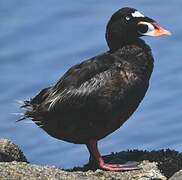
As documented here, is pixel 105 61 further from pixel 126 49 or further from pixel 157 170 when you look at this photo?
pixel 157 170

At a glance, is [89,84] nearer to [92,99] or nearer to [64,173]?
[92,99]

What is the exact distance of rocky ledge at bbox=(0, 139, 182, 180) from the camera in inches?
431

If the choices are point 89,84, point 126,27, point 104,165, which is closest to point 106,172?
point 104,165

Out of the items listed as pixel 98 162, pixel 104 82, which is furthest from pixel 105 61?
pixel 98 162

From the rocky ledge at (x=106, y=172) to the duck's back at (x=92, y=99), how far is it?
502mm

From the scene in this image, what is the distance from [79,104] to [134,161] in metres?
1.10

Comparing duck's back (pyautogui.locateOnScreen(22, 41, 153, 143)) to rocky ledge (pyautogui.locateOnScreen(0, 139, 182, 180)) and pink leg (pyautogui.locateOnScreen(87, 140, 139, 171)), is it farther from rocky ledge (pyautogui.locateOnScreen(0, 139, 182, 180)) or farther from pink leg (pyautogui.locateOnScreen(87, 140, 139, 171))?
rocky ledge (pyautogui.locateOnScreen(0, 139, 182, 180))

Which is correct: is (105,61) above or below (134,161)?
above

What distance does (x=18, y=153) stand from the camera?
42.0 ft

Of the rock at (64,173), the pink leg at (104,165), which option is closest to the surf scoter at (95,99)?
the pink leg at (104,165)

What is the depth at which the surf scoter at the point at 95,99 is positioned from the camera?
1195 centimetres

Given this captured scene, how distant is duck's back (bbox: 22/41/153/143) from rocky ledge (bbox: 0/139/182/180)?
0.50 m

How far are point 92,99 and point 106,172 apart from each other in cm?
86

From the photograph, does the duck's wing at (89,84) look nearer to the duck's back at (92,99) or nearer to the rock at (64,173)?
the duck's back at (92,99)
